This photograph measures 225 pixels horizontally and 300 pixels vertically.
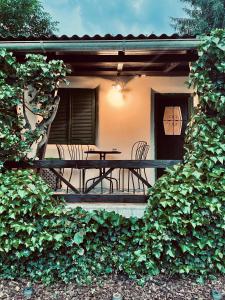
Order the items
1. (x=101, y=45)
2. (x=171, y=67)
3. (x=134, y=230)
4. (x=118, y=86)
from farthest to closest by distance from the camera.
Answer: (x=118, y=86)
(x=171, y=67)
(x=101, y=45)
(x=134, y=230)

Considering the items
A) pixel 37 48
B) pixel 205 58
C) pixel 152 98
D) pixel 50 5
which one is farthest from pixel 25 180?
pixel 50 5

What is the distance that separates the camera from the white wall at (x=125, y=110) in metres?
6.90

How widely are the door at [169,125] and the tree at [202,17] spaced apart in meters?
9.57

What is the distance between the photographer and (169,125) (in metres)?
7.50

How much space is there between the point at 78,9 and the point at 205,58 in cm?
2188

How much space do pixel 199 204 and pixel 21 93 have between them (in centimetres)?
251

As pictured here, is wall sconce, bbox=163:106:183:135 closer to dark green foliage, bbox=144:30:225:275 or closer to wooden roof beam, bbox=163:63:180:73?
wooden roof beam, bbox=163:63:180:73

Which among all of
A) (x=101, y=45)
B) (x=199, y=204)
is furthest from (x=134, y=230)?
(x=101, y=45)

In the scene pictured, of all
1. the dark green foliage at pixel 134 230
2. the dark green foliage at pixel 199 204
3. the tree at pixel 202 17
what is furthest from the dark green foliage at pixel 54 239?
the tree at pixel 202 17

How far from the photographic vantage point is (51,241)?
3363mm

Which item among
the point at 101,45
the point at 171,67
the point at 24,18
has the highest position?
the point at 24,18

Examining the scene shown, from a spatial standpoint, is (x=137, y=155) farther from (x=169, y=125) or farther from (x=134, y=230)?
(x=134, y=230)

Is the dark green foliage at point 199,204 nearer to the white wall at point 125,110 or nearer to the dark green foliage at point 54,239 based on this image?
the dark green foliage at point 54,239

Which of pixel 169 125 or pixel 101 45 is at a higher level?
pixel 101 45
